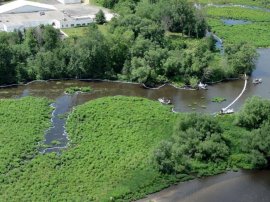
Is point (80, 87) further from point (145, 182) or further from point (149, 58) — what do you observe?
point (145, 182)

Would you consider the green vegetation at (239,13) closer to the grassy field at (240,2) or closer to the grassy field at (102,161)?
the grassy field at (240,2)

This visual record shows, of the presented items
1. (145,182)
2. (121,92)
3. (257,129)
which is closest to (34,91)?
(121,92)

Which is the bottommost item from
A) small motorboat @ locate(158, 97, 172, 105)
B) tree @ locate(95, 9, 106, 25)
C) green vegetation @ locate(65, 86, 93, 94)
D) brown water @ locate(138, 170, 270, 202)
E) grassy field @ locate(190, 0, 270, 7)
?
brown water @ locate(138, 170, 270, 202)

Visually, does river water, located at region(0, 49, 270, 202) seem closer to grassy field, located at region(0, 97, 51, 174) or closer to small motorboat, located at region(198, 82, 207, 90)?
small motorboat, located at region(198, 82, 207, 90)

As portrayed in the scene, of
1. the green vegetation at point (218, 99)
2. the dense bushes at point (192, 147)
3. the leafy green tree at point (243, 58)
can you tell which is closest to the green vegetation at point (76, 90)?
the green vegetation at point (218, 99)

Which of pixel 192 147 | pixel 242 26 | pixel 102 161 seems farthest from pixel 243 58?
pixel 102 161

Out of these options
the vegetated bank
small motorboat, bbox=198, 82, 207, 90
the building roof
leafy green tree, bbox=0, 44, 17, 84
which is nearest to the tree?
the building roof

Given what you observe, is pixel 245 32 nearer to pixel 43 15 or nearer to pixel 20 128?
pixel 43 15
